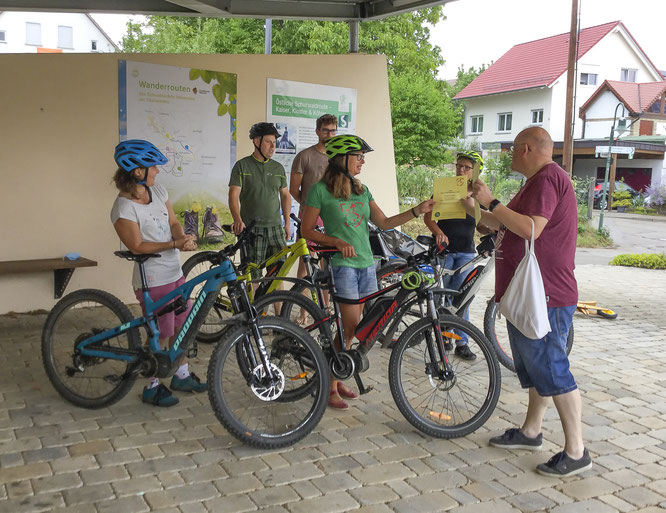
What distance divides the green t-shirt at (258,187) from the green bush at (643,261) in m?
10.5

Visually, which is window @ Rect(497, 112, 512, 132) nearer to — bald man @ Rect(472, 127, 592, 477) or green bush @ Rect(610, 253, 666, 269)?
green bush @ Rect(610, 253, 666, 269)

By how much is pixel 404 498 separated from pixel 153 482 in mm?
1283

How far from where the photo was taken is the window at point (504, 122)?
4100cm

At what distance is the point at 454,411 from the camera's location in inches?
174

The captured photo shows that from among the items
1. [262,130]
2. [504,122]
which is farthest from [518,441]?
[504,122]

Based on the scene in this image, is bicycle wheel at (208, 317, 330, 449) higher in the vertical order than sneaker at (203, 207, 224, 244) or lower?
lower

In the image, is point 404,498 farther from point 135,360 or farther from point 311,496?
point 135,360

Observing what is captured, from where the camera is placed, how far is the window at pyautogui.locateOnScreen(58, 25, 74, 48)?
54.6 meters

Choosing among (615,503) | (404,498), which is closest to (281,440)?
(404,498)

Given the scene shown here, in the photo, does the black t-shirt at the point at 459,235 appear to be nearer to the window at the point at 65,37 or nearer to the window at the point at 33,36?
the window at the point at 65,37

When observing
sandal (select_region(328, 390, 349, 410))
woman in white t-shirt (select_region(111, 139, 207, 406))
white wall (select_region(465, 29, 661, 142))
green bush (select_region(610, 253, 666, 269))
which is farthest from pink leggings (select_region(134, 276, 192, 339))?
white wall (select_region(465, 29, 661, 142))

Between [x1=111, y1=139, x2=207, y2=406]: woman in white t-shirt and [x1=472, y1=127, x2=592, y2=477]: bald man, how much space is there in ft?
6.38

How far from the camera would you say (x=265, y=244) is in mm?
6043

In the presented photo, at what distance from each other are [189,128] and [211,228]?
122 centimetres
